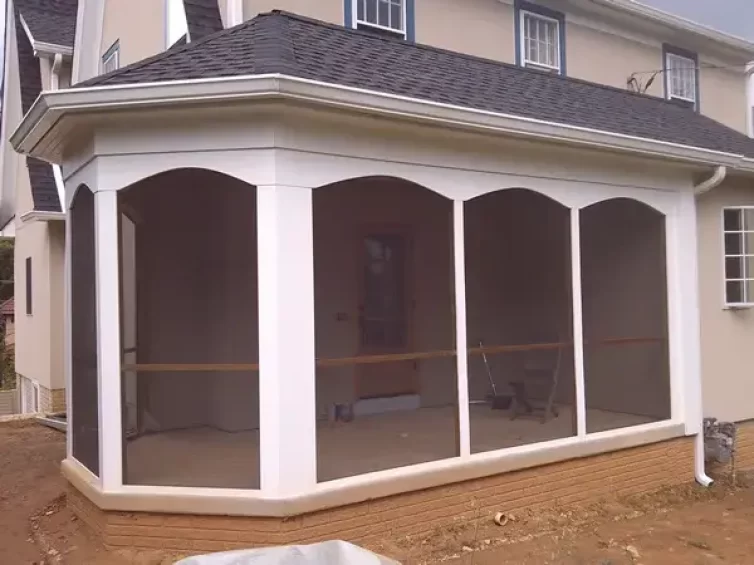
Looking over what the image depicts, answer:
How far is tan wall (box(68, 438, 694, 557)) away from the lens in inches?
204

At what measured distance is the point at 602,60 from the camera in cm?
1116

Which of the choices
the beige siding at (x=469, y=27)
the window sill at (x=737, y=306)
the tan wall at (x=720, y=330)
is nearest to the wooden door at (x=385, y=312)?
the beige siding at (x=469, y=27)

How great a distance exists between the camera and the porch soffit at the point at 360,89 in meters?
4.93

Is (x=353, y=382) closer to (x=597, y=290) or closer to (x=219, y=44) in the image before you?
(x=597, y=290)

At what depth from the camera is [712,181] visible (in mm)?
7887

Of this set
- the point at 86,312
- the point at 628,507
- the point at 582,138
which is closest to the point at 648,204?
the point at 582,138

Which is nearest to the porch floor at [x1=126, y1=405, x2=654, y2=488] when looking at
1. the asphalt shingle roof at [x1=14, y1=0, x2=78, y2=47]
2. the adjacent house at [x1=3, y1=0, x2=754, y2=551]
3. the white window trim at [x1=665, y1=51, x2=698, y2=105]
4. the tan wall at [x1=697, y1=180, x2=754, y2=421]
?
the adjacent house at [x1=3, y1=0, x2=754, y2=551]

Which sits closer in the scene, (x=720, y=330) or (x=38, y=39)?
(x=720, y=330)

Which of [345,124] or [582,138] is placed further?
[582,138]

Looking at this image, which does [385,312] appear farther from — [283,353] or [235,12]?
[283,353]

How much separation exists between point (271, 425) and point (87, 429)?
195 cm

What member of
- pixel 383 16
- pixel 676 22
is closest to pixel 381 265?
pixel 383 16

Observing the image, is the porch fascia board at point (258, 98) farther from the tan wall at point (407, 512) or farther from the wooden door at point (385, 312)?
the wooden door at point (385, 312)

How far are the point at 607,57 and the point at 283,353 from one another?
27.1ft
